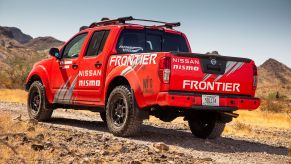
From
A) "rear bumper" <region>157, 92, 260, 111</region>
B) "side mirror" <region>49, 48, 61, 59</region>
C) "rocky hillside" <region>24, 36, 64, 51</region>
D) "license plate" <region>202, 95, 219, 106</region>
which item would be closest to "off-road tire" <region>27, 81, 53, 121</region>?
"side mirror" <region>49, 48, 61, 59</region>

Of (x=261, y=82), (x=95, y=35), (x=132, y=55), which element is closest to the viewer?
(x=132, y=55)

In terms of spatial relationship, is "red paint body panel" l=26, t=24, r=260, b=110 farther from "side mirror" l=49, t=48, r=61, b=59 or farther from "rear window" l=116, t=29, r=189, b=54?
"side mirror" l=49, t=48, r=61, b=59

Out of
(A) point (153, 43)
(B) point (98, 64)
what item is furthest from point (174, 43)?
(B) point (98, 64)

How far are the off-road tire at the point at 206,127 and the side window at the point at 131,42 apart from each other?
5.58 feet

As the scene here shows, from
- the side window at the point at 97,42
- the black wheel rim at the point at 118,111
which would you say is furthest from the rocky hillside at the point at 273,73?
the black wheel rim at the point at 118,111

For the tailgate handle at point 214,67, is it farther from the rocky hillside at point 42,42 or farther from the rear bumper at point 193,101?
the rocky hillside at point 42,42

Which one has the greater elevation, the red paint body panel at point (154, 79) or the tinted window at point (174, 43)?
the tinted window at point (174, 43)

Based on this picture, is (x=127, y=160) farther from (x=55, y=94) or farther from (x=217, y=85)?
(x=55, y=94)

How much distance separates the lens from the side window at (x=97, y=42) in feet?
28.9

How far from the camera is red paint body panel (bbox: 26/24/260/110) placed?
7.04 meters

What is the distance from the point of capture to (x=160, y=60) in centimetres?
699

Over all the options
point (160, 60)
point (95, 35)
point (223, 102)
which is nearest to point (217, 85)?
point (223, 102)

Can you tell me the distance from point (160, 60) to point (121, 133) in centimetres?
155

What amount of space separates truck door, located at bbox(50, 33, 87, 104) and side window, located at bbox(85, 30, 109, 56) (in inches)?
8.7
